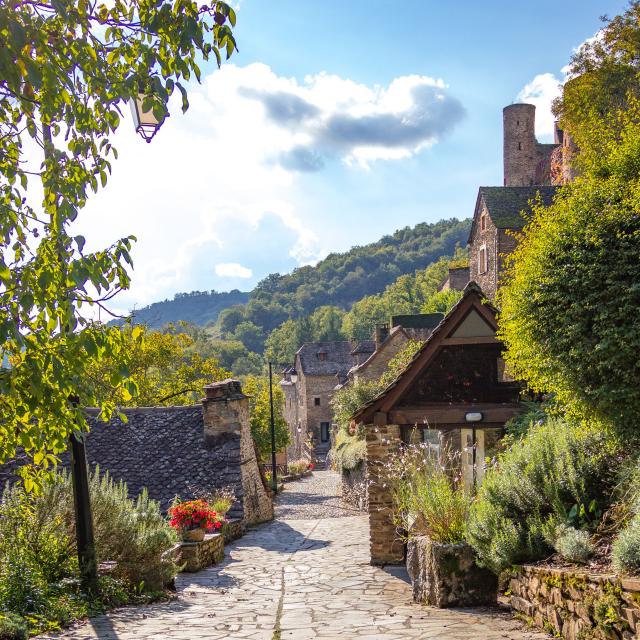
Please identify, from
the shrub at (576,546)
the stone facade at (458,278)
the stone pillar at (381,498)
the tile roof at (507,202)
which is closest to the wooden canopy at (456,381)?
the stone pillar at (381,498)

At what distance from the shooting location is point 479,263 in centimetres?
3603

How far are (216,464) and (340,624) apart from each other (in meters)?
11.0

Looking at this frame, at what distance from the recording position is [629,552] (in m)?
5.20

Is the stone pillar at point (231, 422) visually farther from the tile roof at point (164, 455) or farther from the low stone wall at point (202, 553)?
the low stone wall at point (202, 553)

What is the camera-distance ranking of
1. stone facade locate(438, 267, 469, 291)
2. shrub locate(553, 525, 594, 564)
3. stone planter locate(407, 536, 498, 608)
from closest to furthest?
1. shrub locate(553, 525, 594, 564)
2. stone planter locate(407, 536, 498, 608)
3. stone facade locate(438, 267, 469, 291)

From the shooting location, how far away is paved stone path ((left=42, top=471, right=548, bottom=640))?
6762 mm

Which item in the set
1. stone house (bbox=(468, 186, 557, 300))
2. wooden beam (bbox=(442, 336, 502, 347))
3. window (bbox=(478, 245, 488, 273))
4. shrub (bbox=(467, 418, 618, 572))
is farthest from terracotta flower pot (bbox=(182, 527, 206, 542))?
window (bbox=(478, 245, 488, 273))

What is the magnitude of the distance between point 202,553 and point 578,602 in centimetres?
789

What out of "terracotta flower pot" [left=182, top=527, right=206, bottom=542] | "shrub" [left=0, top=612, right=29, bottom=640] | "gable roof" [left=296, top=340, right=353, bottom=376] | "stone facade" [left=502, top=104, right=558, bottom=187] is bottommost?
"terracotta flower pot" [left=182, top=527, right=206, bottom=542]

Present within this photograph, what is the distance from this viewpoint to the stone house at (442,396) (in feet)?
38.9

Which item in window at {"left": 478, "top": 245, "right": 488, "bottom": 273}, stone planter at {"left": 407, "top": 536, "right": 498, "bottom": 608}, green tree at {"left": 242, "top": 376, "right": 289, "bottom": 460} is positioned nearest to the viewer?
stone planter at {"left": 407, "top": 536, "right": 498, "bottom": 608}

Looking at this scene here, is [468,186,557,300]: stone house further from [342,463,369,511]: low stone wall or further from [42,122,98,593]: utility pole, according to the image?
[42,122,98,593]: utility pole

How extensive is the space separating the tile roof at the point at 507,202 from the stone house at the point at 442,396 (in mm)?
21304

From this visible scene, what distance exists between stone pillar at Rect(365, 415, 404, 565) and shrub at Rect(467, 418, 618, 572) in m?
4.36
